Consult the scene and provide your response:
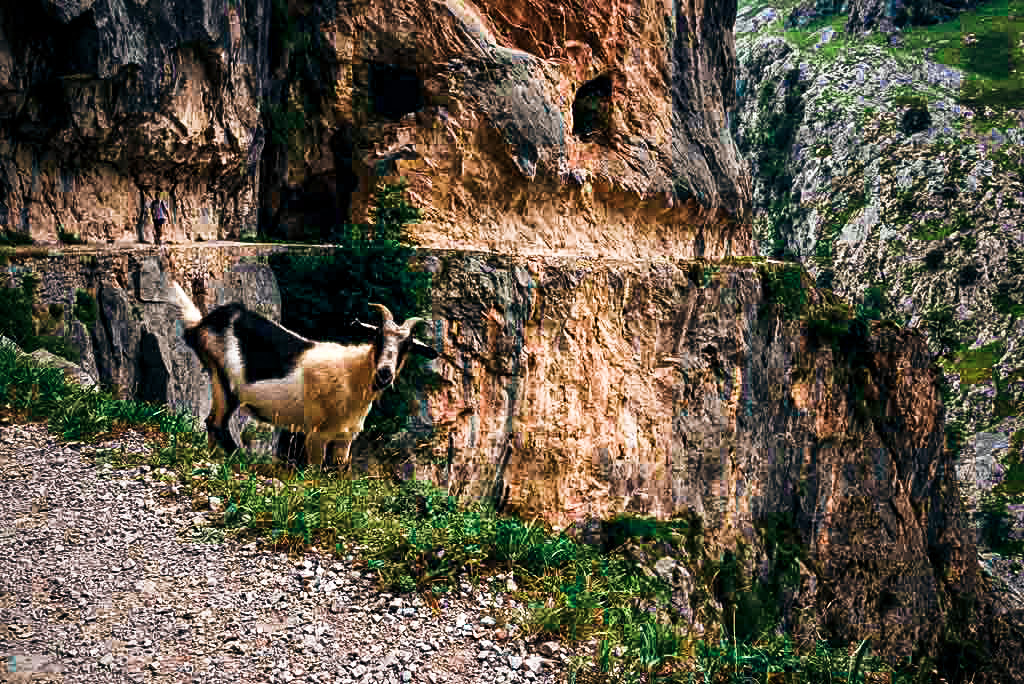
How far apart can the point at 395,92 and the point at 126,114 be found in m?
7.00

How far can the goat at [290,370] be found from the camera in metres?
8.11

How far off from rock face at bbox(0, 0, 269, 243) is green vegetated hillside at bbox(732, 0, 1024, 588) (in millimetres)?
51253

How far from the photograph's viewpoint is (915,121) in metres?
73.9

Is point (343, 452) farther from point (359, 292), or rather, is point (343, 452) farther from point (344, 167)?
point (344, 167)

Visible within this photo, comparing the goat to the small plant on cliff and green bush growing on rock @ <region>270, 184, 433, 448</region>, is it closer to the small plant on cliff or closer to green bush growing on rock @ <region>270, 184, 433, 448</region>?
the small plant on cliff

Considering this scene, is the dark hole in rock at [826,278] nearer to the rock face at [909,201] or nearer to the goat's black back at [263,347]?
the rock face at [909,201]

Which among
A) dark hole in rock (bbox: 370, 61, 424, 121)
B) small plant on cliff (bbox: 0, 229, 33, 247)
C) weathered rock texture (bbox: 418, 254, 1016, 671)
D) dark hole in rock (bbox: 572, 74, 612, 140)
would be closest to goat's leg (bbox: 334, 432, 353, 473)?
small plant on cliff (bbox: 0, 229, 33, 247)

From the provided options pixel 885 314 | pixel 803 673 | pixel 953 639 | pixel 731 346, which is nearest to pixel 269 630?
pixel 803 673

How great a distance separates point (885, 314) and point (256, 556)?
236 feet

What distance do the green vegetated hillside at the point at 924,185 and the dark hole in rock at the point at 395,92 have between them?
4697cm

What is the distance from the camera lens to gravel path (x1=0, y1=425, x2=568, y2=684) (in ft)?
15.0

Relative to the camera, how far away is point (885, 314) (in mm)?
67562

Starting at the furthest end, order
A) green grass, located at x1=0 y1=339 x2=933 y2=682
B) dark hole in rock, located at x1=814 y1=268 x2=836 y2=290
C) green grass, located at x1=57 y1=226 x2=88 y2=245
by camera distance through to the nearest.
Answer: dark hole in rock, located at x1=814 y1=268 x2=836 y2=290 → green grass, located at x1=57 y1=226 x2=88 y2=245 → green grass, located at x1=0 y1=339 x2=933 y2=682

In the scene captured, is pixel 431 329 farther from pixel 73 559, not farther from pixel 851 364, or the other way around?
pixel 851 364
